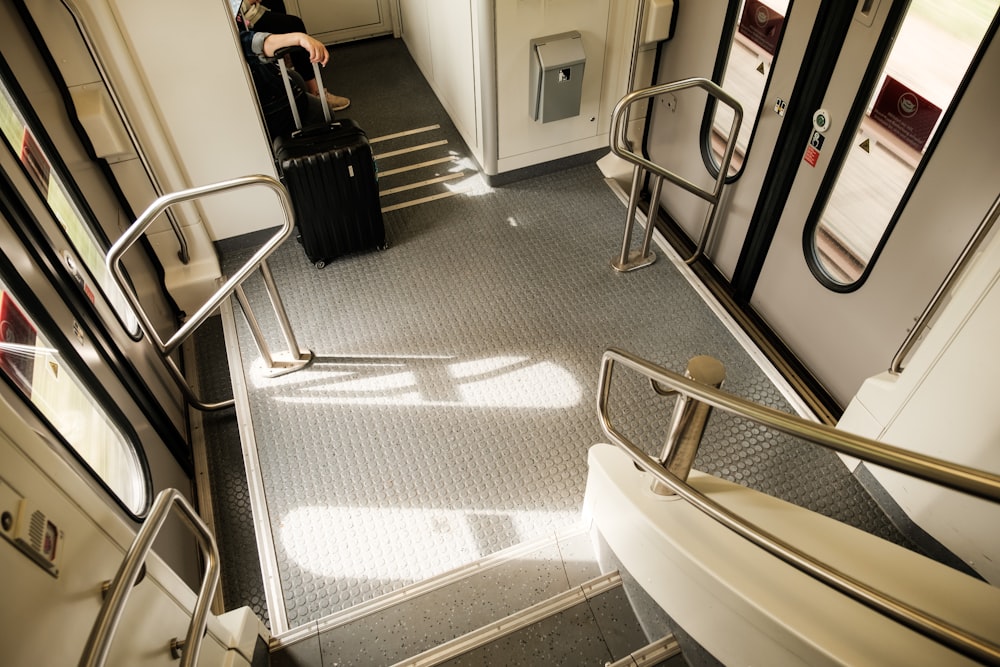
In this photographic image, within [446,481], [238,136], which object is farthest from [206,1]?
[446,481]

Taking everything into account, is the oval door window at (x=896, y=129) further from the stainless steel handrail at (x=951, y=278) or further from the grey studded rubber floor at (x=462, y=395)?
the grey studded rubber floor at (x=462, y=395)

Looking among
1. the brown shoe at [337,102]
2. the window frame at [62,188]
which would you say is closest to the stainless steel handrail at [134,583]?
the window frame at [62,188]

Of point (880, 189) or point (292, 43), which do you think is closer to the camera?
point (880, 189)

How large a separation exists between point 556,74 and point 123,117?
2568mm

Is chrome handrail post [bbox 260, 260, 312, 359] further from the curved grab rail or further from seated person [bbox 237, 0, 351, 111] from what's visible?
seated person [bbox 237, 0, 351, 111]

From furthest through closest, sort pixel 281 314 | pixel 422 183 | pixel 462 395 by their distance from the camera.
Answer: pixel 422 183 < pixel 462 395 < pixel 281 314

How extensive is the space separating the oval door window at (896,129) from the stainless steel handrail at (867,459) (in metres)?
1.85

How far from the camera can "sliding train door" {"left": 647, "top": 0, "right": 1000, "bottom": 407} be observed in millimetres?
2414

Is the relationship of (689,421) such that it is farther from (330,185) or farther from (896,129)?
(330,185)

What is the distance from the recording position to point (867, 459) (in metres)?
1.15

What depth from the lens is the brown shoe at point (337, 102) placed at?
5.36m

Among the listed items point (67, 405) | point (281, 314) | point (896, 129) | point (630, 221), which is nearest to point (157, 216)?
point (281, 314)

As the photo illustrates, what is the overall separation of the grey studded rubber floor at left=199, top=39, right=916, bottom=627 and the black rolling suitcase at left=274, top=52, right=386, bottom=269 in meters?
0.19

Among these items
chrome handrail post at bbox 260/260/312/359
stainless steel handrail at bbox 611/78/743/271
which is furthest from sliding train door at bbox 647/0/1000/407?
chrome handrail post at bbox 260/260/312/359
